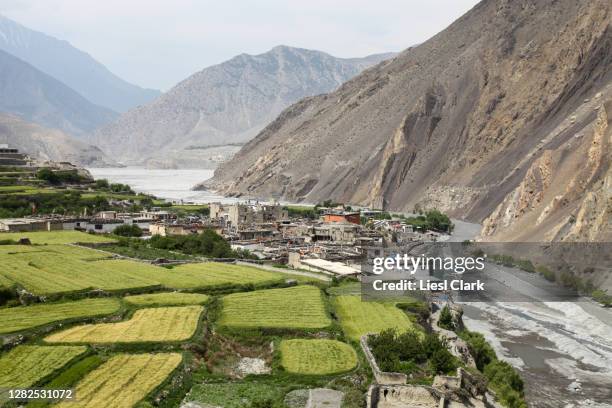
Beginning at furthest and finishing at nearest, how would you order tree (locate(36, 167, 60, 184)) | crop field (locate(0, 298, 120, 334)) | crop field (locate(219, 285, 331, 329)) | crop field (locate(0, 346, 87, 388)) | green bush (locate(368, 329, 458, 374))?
tree (locate(36, 167, 60, 184))
crop field (locate(219, 285, 331, 329))
crop field (locate(0, 298, 120, 334))
green bush (locate(368, 329, 458, 374))
crop field (locate(0, 346, 87, 388))

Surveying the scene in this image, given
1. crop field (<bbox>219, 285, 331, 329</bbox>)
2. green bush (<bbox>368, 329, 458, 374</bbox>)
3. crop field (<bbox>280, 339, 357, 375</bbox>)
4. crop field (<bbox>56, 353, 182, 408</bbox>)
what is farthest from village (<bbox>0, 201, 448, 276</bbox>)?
crop field (<bbox>56, 353, 182, 408</bbox>)

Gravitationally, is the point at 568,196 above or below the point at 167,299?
above

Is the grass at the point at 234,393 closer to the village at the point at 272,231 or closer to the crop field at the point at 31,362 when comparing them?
the crop field at the point at 31,362

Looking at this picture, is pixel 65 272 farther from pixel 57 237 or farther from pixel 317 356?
pixel 317 356

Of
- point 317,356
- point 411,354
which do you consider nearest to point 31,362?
point 317,356

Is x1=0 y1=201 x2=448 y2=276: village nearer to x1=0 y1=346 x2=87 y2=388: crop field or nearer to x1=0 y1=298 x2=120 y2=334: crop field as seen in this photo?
x1=0 y1=298 x2=120 y2=334: crop field

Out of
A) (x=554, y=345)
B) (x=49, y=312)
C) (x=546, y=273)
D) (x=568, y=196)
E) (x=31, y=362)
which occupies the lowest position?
(x=554, y=345)
